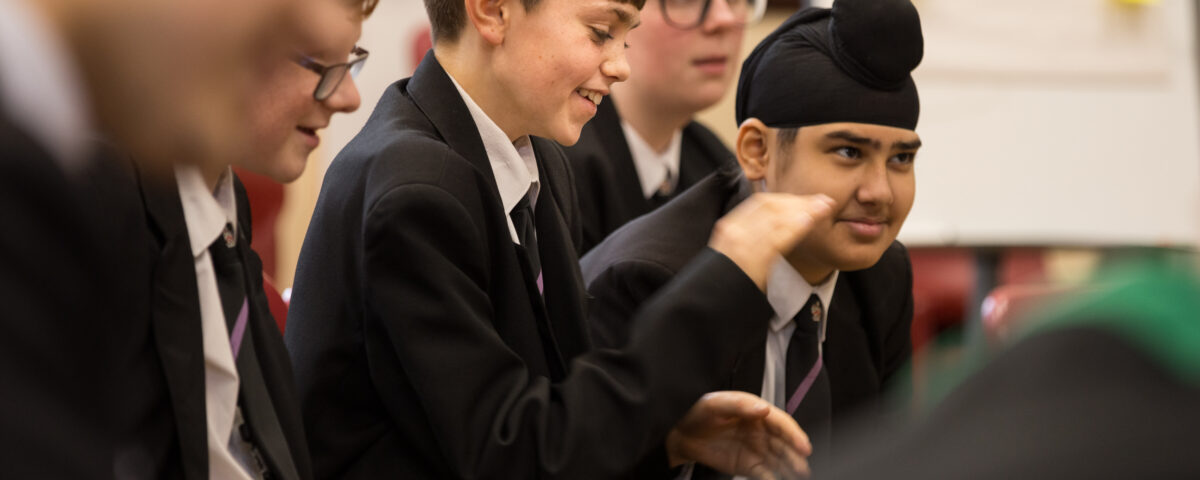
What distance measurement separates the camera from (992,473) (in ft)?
1.51

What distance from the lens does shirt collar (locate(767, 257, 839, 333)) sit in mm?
1815

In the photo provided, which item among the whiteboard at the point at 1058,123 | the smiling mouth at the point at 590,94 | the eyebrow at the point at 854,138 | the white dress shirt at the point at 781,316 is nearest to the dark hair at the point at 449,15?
the smiling mouth at the point at 590,94

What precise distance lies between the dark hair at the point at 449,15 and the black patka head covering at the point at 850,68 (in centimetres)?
29

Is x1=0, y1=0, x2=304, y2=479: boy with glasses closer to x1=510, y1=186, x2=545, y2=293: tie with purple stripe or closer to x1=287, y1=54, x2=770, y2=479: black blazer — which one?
x1=287, y1=54, x2=770, y2=479: black blazer

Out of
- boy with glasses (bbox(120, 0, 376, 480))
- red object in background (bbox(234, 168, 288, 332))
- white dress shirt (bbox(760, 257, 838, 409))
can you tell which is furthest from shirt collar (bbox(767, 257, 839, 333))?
red object in background (bbox(234, 168, 288, 332))

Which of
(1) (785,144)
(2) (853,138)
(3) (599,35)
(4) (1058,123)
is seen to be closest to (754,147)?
(1) (785,144)

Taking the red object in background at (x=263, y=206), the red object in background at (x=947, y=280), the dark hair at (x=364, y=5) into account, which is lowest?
the red object in background at (x=947, y=280)

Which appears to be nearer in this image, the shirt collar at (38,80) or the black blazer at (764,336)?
the shirt collar at (38,80)

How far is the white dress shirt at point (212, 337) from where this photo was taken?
117 centimetres

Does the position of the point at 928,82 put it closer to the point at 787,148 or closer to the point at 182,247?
the point at 787,148

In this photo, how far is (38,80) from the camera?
616 millimetres

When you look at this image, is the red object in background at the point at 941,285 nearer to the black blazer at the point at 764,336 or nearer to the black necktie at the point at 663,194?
the black necktie at the point at 663,194

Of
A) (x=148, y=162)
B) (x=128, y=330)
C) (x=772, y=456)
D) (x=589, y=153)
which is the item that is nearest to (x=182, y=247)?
(x=128, y=330)

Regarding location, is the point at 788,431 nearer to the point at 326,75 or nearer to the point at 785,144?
the point at 785,144
